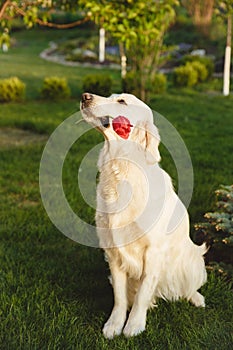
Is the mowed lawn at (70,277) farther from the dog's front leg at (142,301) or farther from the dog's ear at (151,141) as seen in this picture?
the dog's ear at (151,141)

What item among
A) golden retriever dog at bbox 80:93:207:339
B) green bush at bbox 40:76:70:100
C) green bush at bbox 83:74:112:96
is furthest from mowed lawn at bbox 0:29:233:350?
green bush at bbox 83:74:112:96

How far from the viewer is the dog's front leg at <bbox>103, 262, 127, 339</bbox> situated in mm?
2885

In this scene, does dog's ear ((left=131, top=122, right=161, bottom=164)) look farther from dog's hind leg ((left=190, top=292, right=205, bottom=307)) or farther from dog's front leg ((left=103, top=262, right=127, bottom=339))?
dog's hind leg ((left=190, top=292, right=205, bottom=307))

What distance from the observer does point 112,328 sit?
9.50 feet

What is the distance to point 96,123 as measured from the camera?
8.21ft

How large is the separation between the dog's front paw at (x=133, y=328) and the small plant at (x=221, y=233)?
36.3 inches

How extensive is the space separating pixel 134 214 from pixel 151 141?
39 centimetres

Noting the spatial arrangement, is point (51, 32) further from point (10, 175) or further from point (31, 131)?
point (10, 175)

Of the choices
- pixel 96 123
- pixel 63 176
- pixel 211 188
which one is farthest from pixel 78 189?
pixel 96 123

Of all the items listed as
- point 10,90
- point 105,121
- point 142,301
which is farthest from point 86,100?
point 10,90

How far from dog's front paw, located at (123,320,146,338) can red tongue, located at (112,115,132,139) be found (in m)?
1.03

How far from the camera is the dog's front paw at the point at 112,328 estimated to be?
288cm

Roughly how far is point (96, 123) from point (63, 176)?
327cm

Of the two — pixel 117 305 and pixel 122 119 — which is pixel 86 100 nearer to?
pixel 122 119
